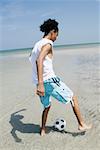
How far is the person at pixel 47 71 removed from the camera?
207 inches

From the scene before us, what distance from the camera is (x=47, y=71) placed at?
5.43 m

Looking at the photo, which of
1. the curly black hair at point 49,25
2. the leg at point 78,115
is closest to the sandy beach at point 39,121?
the leg at point 78,115

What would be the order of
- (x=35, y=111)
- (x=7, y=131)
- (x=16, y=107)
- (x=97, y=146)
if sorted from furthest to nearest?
1. (x=16, y=107)
2. (x=35, y=111)
3. (x=7, y=131)
4. (x=97, y=146)

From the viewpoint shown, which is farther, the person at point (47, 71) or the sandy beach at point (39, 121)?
the sandy beach at point (39, 121)

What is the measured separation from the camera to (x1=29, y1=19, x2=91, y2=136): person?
5258 mm

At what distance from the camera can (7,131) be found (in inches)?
251

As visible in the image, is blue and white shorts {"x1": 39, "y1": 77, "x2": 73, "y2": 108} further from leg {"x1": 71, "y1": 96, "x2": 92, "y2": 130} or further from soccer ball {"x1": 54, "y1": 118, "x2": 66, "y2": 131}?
soccer ball {"x1": 54, "y1": 118, "x2": 66, "y2": 131}

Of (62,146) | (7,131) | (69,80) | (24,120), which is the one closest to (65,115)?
(24,120)

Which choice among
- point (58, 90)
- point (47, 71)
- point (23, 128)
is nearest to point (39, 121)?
point (23, 128)

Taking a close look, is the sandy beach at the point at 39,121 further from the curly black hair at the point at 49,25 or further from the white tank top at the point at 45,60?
the curly black hair at the point at 49,25

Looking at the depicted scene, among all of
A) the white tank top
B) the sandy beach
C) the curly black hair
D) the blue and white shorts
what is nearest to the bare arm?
the white tank top

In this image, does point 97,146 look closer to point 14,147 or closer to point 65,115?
point 14,147

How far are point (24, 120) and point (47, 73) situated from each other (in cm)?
187

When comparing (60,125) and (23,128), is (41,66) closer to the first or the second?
(60,125)
